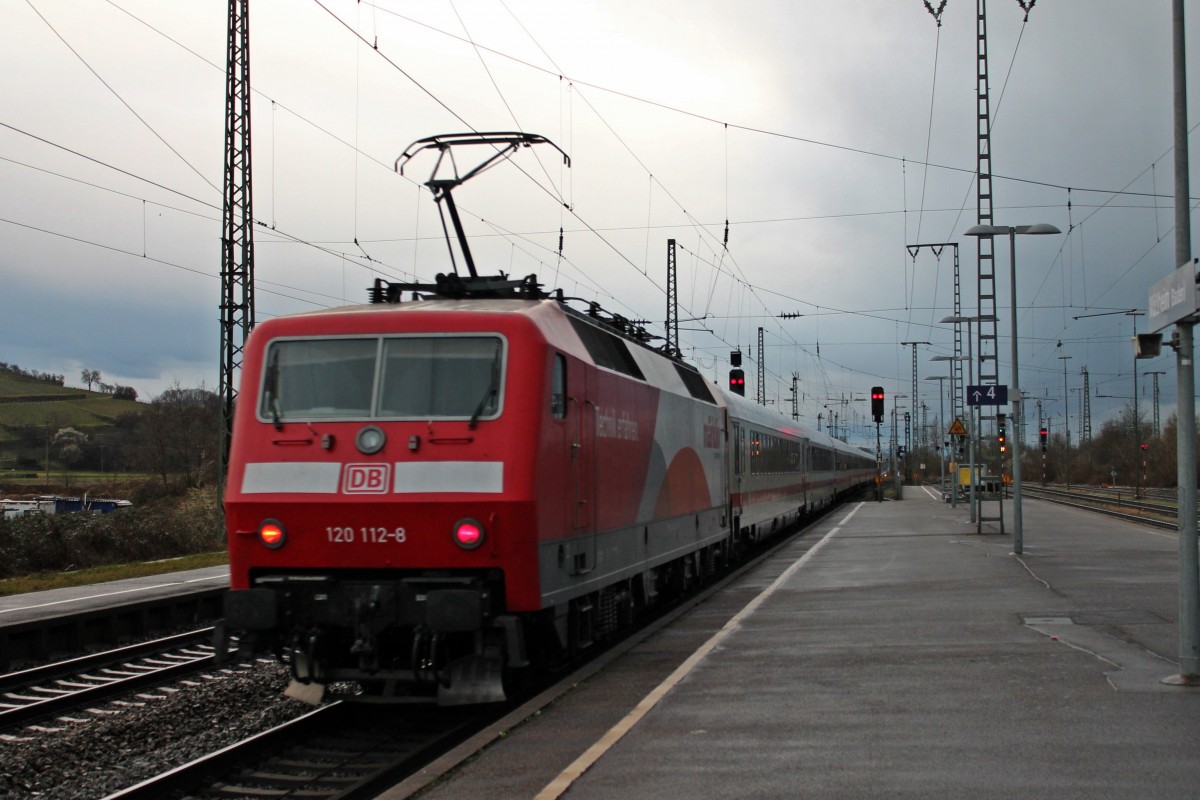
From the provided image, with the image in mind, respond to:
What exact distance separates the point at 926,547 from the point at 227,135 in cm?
1663

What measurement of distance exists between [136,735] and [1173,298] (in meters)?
8.76

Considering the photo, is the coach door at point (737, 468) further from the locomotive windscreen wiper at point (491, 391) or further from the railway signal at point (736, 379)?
the locomotive windscreen wiper at point (491, 391)

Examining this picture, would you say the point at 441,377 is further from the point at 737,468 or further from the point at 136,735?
the point at 737,468

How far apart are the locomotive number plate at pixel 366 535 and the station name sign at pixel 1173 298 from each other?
19.8 feet

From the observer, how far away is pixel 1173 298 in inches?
349

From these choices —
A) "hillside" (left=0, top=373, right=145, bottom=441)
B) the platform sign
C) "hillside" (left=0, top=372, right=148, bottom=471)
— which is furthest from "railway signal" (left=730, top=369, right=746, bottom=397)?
"hillside" (left=0, top=373, right=145, bottom=441)

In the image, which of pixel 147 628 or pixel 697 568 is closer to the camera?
pixel 147 628

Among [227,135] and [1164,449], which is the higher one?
[227,135]

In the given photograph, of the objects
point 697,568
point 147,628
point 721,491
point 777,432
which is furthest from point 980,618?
point 777,432

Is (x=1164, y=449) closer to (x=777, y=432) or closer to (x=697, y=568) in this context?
(x=777, y=432)

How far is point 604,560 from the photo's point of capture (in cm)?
1047

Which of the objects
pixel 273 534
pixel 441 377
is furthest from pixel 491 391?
pixel 273 534

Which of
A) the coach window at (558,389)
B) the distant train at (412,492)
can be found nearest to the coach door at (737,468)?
the distant train at (412,492)

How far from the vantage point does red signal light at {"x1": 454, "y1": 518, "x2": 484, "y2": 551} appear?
818cm
